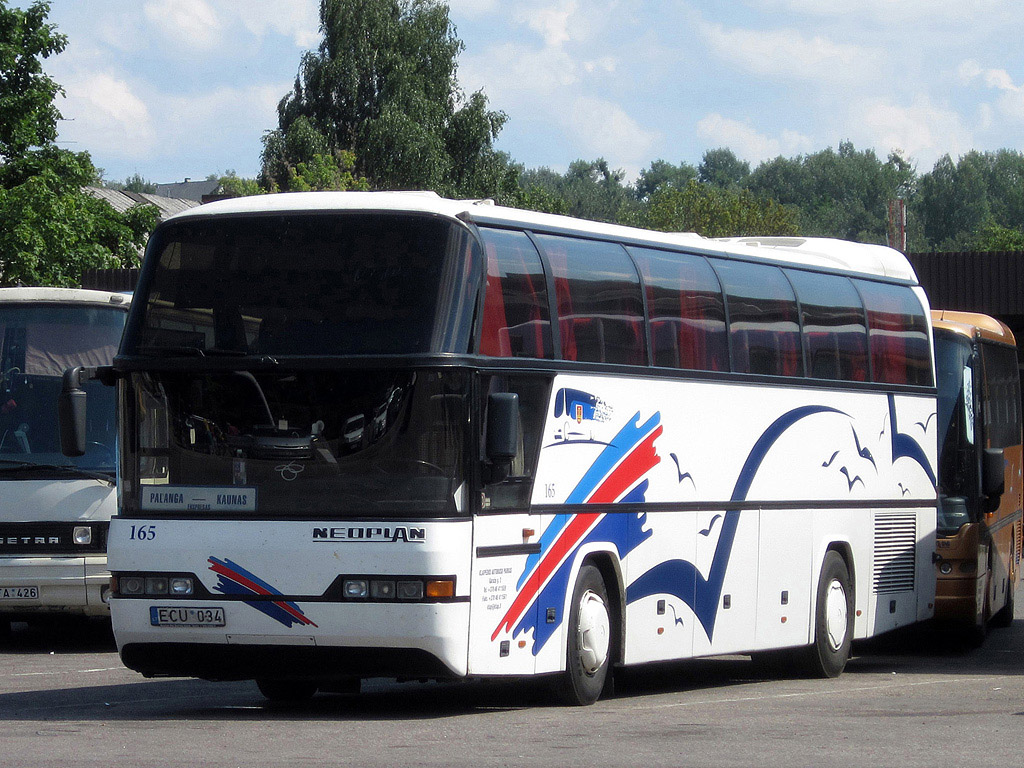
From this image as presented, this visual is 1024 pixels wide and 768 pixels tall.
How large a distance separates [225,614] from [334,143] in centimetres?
5004

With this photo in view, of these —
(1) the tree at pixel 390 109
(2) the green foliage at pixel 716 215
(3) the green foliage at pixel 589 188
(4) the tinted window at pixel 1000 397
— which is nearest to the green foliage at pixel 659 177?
(3) the green foliage at pixel 589 188

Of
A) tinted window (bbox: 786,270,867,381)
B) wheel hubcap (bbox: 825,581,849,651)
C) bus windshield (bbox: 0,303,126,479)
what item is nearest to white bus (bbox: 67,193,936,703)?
tinted window (bbox: 786,270,867,381)

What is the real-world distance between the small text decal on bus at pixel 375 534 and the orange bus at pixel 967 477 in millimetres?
8848

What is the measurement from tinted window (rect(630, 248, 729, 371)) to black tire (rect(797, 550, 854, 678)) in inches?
106

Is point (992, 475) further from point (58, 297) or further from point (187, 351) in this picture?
point (187, 351)

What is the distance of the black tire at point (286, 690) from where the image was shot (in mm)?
11852

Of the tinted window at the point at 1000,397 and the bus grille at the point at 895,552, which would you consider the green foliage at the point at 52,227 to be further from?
the bus grille at the point at 895,552

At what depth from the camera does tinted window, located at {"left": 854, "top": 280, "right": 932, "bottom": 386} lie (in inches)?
642

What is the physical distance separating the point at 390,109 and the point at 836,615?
45.1 m

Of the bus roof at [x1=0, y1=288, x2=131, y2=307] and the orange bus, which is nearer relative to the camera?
the bus roof at [x1=0, y1=288, x2=131, y2=307]

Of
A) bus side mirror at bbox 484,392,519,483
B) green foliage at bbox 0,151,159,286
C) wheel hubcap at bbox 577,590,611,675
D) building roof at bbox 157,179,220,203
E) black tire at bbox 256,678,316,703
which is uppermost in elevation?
building roof at bbox 157,179,220,203

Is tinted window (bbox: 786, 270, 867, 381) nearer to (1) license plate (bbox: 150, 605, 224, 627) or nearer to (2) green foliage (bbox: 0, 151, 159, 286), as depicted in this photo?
(1) license plate (bbox: 150, 605, 224, 627)

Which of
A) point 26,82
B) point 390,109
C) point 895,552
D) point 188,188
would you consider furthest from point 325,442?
point 188,188

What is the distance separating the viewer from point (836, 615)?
15484 mm
